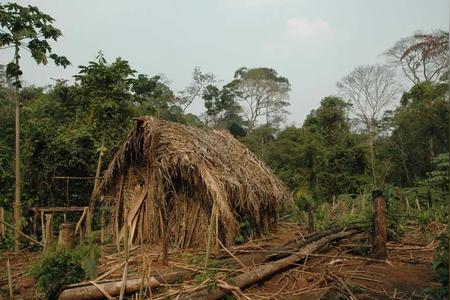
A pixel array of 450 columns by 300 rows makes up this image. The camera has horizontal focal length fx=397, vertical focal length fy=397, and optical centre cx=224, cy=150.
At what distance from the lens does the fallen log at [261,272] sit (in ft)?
18.0

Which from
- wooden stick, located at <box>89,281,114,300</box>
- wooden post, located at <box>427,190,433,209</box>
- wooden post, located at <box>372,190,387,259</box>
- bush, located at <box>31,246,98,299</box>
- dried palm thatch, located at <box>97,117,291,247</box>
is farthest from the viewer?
wooden post, located at <box>427,190,433,209</box>

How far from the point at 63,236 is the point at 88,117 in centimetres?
559

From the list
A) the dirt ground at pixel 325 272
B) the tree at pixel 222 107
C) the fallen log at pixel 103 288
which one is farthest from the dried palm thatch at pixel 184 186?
the tree at pixel 222 107

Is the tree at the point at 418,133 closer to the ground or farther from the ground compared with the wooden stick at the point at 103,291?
farther from the ground

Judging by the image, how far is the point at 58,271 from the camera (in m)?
5.80

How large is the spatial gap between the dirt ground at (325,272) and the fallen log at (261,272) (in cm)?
14

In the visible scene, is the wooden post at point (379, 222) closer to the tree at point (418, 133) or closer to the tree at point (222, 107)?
the tree at point (418, 133)

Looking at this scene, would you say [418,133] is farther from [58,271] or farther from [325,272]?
[58,271]

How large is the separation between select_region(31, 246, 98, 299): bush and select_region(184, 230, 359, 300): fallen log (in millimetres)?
A: 1604

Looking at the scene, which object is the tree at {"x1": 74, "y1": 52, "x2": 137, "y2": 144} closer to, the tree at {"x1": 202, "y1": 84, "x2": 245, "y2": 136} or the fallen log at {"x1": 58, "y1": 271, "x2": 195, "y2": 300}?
the fallen log at {"x1": 58, "y1": 271, "x2": 195, "y2": 300}

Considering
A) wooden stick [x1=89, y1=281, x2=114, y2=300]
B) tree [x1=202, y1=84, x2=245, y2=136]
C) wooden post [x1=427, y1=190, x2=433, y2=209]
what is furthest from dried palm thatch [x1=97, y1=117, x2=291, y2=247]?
tree [x1=202, y1=84, x2=245, y2=136]

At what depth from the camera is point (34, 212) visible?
37.8 ft

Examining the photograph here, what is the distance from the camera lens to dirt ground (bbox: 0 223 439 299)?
5.95 metres

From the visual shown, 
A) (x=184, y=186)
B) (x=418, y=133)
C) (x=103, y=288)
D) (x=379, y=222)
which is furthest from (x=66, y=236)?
(x=418, y=133)
